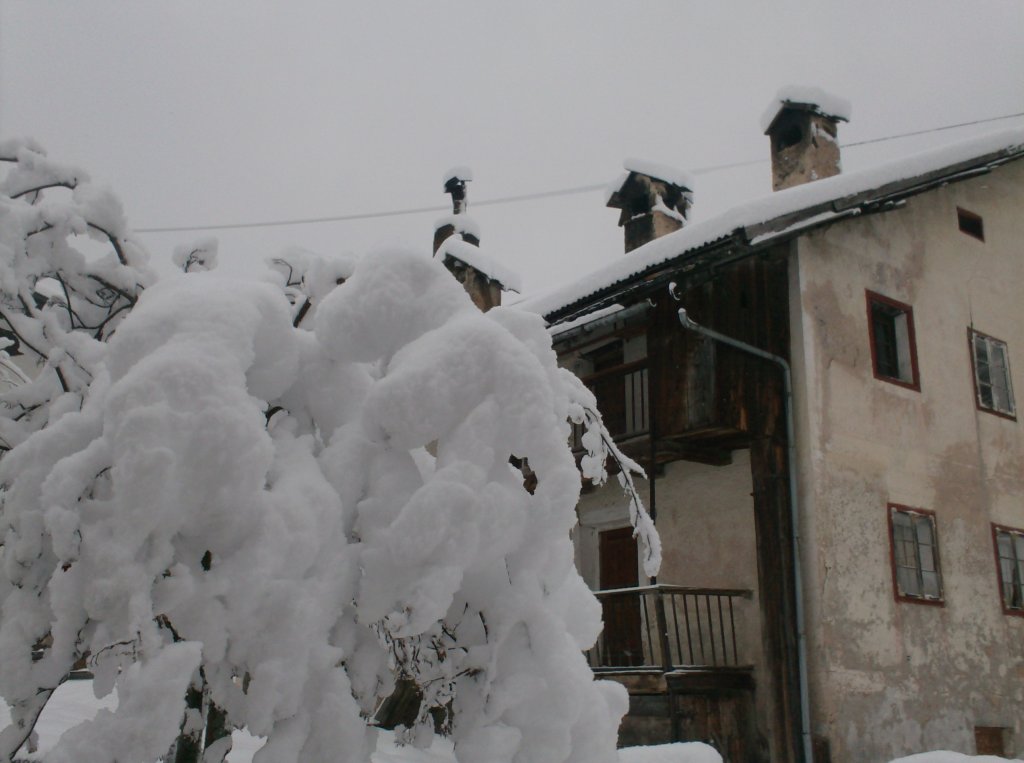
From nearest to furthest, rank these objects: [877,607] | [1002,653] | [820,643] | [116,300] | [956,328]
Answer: [116,300], [820,643], [877,607], [1002,653], [956,328]

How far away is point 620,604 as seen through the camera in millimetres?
12203

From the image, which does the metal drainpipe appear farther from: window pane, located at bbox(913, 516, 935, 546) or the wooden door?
the wooden door

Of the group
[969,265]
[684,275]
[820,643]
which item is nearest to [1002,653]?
[820,643]

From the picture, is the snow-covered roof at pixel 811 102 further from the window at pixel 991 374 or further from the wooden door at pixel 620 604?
the wooden door at pixel 620 604

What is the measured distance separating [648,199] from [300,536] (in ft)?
45.3

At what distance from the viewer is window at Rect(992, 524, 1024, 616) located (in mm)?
11867

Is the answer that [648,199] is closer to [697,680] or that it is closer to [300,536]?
[697,680]

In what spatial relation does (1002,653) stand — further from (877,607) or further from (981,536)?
(877,607)

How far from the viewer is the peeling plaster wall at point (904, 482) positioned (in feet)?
32.7

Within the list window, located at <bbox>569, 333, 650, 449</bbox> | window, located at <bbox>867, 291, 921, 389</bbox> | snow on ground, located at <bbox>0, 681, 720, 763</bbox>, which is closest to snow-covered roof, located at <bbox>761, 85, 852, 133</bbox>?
window, located at <bbox>867, 291, 921, 389</bbox>

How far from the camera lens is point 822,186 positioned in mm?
10914

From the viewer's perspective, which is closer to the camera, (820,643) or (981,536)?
(820,643)

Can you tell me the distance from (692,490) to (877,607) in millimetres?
2503

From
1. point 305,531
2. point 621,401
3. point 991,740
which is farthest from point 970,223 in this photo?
point 305,531
